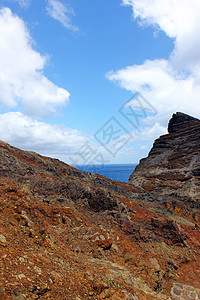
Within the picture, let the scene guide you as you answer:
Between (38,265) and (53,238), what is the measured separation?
2.64 m

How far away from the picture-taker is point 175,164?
1800 inches

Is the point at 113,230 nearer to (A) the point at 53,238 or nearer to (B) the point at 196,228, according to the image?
(A) the point at 53,238

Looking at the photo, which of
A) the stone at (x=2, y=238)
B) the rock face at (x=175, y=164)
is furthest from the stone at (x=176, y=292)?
the rock face at (x=175, y=164)

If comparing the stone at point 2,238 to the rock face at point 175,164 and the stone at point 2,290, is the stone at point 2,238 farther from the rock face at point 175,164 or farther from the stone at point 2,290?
the rock face at point 175,164

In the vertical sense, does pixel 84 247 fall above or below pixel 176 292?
above

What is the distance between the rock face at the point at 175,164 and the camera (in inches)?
1416

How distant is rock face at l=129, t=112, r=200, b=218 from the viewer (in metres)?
36.0

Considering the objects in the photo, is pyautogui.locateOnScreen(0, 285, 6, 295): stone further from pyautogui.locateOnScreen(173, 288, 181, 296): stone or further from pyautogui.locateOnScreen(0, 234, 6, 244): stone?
pyautogui.locateOnScreen(173, 288, 181, 296): stone

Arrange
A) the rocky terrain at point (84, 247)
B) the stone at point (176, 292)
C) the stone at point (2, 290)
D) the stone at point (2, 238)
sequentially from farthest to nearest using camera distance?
the stone at point (176, 292)
the stone at point (2, 238)
the rocky terrain at point (84, 247)
the stone at point (2, 290)

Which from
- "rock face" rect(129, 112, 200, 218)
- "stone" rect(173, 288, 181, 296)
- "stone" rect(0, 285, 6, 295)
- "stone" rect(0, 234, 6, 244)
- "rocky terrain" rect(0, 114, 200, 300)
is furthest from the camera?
"rock face" rect(129, 112, 200, 218)

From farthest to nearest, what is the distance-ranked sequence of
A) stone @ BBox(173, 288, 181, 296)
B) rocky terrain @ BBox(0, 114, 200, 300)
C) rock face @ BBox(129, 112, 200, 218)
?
rock face @ BBox(129, 112, 200, 218) < stone @ BBox(173, 288, 181, 296) < rocky terrain @ BBox(0, 114, 200, 300)

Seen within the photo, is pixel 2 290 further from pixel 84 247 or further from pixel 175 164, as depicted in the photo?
pixel 175 164

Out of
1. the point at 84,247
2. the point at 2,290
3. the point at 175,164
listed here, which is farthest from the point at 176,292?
the point at 175,164

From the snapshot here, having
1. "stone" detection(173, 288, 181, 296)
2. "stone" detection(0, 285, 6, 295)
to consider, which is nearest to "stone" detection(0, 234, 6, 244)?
"stone" detection(0, 285, 6, 295)
